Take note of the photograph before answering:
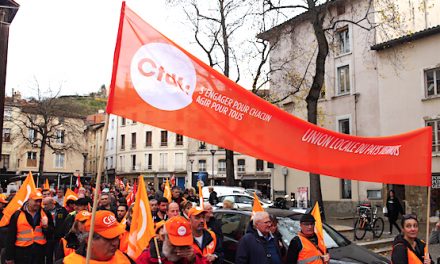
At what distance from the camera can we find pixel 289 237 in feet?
22.7

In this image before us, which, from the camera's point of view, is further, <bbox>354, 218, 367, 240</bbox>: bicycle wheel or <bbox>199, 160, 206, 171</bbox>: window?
<bbox>199, 160, 206, 171</bbox>: window

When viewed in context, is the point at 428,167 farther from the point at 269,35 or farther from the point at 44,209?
the point at 269,35

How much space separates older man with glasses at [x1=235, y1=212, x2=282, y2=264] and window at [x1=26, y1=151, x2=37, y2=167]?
2504 inches

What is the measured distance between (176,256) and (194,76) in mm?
1898

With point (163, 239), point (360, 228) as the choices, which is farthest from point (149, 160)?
point (163, 239)

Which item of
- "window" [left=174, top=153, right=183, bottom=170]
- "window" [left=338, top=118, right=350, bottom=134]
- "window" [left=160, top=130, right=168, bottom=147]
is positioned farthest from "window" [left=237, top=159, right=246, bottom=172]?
"window" [left=338, top=118, right=350, bottom=134]

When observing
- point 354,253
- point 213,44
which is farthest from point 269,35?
point 354,253

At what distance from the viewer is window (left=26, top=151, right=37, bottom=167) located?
6259cm

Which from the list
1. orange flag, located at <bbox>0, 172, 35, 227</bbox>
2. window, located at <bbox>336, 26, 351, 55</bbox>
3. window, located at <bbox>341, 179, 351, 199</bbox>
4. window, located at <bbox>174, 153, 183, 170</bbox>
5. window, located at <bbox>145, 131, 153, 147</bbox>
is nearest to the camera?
orange flag, located at <bbox>0, 172, 35, 227</bbox>

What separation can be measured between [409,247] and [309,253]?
1092mm

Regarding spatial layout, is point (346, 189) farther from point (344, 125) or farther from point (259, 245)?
point (259, 245)

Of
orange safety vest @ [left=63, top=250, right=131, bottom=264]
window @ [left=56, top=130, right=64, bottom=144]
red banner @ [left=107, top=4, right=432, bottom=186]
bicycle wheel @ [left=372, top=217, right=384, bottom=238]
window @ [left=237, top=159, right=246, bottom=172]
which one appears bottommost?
bicycle wheel @ [left=372, top=217, right=384, bottom=238]

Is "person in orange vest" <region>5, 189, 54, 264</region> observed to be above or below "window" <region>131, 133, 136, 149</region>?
below

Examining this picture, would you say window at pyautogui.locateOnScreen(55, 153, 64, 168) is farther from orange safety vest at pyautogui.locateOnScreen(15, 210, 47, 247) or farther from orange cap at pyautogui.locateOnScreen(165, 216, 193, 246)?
orange cap at pyautogui.locateOnScreen(165, 216, 193, 246)
